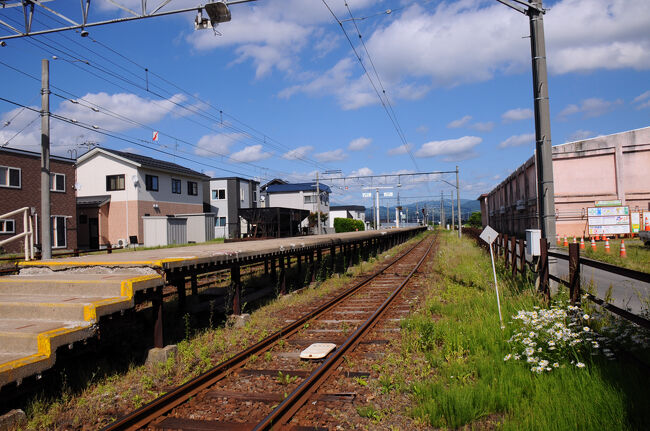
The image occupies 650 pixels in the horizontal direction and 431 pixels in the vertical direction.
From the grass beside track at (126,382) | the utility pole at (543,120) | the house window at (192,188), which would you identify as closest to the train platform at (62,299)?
the grass beside track at (126,382)

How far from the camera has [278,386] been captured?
530cm

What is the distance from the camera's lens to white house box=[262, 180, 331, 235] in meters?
67.9

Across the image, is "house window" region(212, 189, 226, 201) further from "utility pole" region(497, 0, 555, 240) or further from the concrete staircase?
"utility pole" region(497, 0, 555, 240)

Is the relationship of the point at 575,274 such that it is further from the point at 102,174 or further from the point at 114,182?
the point at 102,174

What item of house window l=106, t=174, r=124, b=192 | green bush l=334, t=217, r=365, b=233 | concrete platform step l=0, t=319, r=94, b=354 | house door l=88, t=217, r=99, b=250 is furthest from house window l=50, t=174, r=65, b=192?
green bush l=334, t=217, r=365, b=233

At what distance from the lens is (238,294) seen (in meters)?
8.59

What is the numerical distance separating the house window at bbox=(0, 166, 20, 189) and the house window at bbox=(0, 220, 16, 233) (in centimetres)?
211

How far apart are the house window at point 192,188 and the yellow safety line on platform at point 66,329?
36143 millimetres

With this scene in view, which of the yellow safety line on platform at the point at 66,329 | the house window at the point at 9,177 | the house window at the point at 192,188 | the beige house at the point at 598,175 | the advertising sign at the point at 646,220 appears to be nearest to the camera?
the yellow safety line on platform at the point at 66,329

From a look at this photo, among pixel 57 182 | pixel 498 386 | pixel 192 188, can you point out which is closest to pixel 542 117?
pixel 498 386

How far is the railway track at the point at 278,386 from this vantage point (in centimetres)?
428

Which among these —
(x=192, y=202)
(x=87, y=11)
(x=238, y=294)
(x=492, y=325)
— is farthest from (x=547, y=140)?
(x=192, y=202)

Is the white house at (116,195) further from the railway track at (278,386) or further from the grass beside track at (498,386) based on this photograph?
the grass beside track at (498,386)

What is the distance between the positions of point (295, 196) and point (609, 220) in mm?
49653
